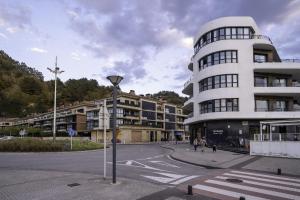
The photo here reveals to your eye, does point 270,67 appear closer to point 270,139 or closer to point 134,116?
point 270,139

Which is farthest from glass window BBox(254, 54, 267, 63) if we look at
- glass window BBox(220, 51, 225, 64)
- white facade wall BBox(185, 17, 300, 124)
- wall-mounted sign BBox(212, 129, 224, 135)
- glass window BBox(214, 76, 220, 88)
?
wall-mounted sign BBox(212, 129, 224, 135)

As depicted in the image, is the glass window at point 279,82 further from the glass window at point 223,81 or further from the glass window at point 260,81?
the glass window at point 223,81

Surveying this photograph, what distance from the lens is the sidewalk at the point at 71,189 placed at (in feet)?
29.9

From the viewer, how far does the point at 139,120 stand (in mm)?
85188

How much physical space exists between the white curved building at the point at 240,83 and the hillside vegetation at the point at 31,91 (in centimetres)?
7579

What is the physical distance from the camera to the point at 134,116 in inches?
3278

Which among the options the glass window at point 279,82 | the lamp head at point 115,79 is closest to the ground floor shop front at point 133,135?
the glass window at point 279,82

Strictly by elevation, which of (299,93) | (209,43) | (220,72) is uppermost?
(209,43)

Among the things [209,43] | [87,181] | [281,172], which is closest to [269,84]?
[209,43]

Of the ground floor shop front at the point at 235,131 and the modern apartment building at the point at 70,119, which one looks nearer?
the ground floor shop front at the point at 235,131

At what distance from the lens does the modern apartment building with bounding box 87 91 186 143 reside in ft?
245

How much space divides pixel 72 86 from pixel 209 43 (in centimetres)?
8729

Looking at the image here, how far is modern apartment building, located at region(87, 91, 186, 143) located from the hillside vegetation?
23.8 meters

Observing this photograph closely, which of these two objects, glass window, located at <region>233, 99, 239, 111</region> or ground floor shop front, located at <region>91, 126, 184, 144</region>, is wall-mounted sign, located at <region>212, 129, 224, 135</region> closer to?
glass window, located at <region>233, 99, 239, 111</region>
